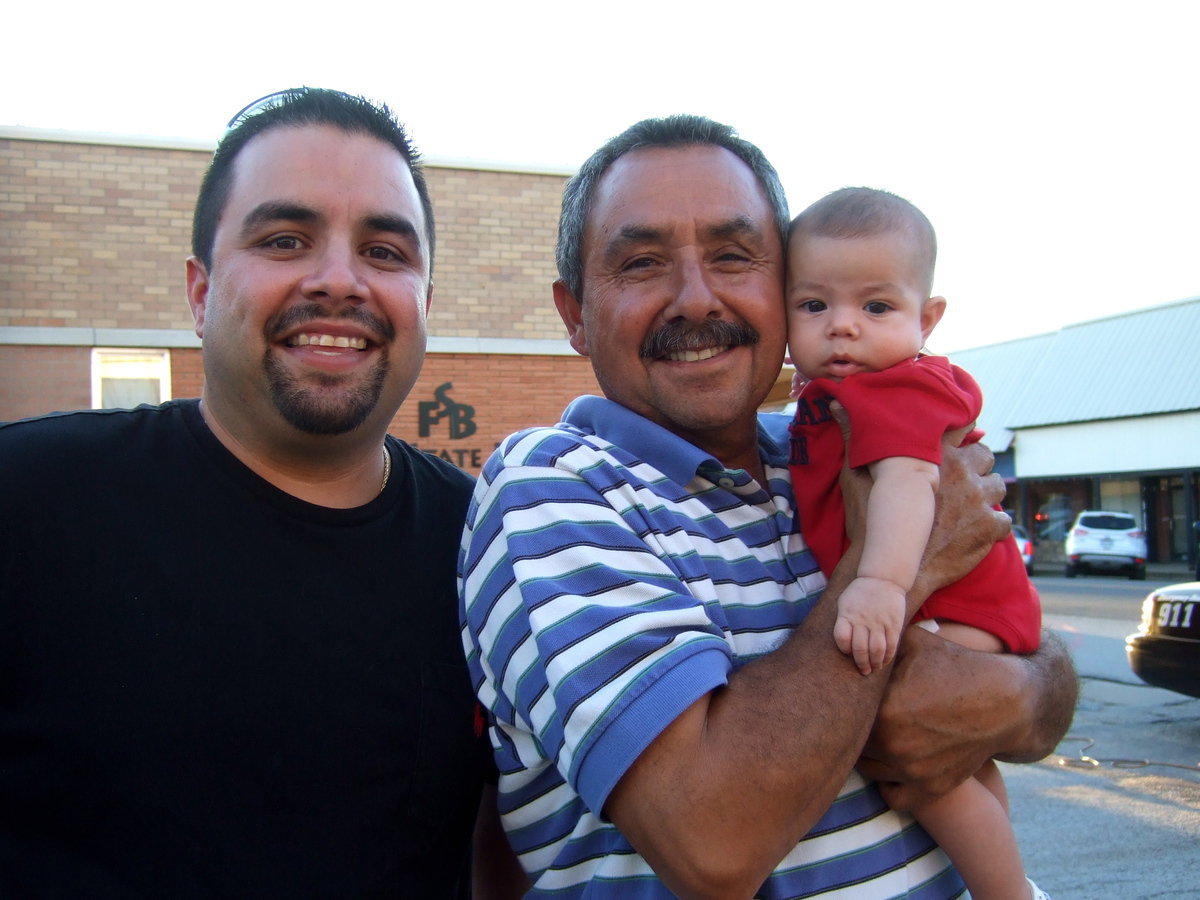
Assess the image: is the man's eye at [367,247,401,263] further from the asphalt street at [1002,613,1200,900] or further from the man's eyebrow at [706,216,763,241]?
the asphalt street at [1002,613,1200,900]

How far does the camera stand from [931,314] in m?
2.35

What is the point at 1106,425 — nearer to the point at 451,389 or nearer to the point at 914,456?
the point at 451,389

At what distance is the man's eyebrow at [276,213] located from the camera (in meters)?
2.11

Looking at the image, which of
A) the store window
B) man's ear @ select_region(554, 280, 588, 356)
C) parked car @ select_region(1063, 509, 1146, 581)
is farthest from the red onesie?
parked car @ select_region(1063, 509, 1146, 581)

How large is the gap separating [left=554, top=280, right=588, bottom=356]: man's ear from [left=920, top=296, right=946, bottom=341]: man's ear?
2.63 feet

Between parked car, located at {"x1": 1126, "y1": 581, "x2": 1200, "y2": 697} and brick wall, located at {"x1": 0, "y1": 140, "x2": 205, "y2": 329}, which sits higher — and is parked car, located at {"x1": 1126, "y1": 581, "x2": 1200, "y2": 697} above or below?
below

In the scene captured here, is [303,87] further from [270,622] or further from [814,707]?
[814,707]

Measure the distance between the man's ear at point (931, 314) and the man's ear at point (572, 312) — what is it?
802 millimetres

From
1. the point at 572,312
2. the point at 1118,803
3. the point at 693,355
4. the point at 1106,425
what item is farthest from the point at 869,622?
the point at 1106,425

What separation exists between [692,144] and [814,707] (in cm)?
124

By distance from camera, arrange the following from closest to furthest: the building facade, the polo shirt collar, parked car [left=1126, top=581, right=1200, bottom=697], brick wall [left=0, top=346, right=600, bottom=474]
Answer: the polo shirt collar → parked car [left=1126, top=581, right=1200, bottom=697] → brick wall [left=0, top=346, right=600, bottom=474] → the building facade

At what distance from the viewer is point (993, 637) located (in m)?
2.01

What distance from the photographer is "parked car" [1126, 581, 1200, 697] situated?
7.05 m

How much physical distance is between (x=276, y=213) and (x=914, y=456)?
4.70ft
